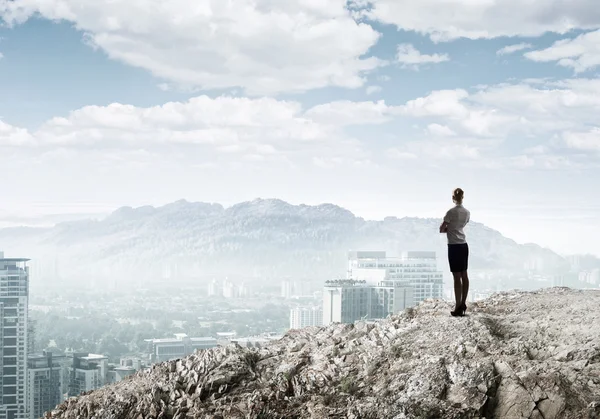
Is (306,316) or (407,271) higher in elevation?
(407,271)

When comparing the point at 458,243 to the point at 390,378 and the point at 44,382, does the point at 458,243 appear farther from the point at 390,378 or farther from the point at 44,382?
the point at 44,382

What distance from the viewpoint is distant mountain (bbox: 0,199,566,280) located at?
70.0 meters

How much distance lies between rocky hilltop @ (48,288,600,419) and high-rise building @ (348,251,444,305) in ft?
117

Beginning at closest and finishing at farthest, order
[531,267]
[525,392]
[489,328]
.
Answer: [525,392] < [489,328] < [531,267]

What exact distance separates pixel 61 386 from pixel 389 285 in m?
17.1

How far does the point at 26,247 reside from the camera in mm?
67625

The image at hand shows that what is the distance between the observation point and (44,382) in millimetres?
35969

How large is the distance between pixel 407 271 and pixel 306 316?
8054 millimetres

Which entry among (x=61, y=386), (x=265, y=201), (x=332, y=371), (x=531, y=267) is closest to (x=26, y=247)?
(x=265, y=201)

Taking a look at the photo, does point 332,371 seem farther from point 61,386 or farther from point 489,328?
point 61,386

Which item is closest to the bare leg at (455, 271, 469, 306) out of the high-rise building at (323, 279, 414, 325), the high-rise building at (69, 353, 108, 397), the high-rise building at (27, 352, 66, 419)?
the high-rise building at (69, 353, 108, 397)

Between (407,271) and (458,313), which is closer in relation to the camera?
(458,313)

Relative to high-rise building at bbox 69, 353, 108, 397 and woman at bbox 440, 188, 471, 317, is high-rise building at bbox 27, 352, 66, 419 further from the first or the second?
woman at bbox 440, 188, 471, 317

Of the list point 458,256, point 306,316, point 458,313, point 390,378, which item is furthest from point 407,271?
point 390,378
